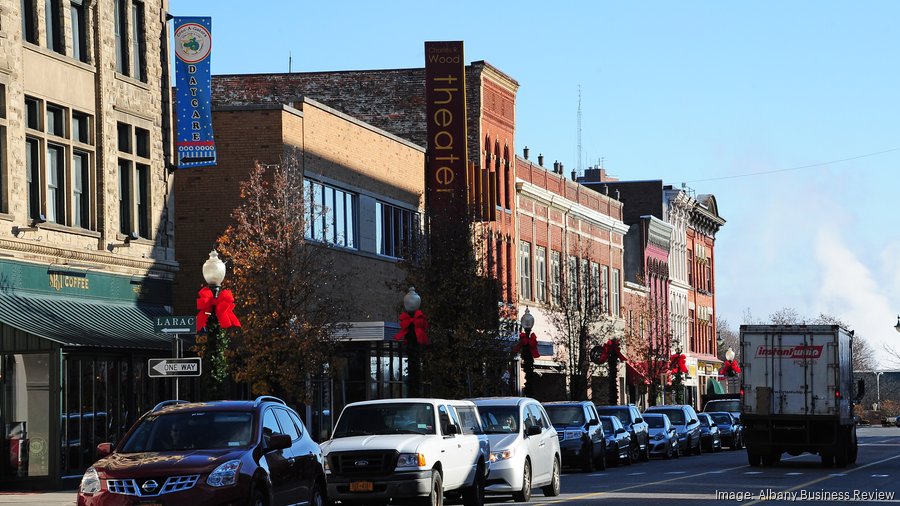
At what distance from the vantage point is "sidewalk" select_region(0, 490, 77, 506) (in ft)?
87.3

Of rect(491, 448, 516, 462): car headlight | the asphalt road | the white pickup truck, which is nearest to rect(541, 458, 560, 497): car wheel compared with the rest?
the asphalt road

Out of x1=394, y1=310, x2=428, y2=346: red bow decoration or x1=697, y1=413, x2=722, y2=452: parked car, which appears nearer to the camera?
x1=394, y1=310, x2=428, y2=346: red bow decoration

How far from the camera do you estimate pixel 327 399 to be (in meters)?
44.7

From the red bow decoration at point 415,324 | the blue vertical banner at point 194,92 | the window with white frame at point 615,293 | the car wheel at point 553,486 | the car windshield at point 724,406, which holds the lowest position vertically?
the car windshield at point 724,406

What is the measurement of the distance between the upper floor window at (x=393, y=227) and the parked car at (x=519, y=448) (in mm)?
18691

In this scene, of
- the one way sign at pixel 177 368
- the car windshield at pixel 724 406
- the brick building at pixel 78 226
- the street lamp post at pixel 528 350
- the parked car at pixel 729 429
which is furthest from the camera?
the car windshield at pixel 724 406

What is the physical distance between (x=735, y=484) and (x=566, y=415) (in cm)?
957

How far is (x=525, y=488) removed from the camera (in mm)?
26391

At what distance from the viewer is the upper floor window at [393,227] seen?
4859 centimetres

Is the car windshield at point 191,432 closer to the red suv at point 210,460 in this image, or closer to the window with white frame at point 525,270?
the red suv at point 210,460

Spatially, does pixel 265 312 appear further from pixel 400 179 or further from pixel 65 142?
pixel 400 179

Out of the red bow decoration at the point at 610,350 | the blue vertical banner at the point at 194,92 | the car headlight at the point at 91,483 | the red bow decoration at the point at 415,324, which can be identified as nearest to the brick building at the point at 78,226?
the blue vertical banner at the point at 194,92

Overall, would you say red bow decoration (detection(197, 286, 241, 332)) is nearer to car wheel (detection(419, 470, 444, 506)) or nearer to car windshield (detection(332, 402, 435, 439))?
car windshield (detection(332, 402, 435, 439))

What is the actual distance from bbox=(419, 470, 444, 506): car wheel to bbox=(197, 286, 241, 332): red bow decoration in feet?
18.2
